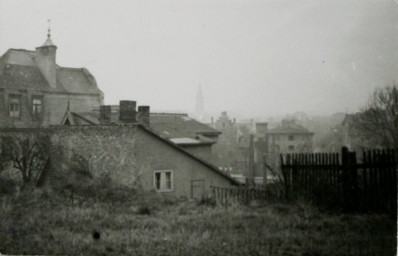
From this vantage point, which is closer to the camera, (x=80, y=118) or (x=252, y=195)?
(x=252, y=195)

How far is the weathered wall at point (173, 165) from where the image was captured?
65.4 feet

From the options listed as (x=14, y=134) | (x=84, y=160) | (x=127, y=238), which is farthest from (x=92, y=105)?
(x=127, y=238)

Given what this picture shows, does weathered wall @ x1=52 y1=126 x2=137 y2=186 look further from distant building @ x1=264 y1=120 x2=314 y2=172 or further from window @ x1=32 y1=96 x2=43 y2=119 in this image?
distant building @ x1=264 y1=120 x2=314 y2=172

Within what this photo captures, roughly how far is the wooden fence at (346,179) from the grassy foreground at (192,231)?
18.7 inches

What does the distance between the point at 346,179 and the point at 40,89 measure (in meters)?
25.5

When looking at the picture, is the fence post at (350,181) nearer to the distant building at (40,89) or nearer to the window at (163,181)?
the window at (163,181)

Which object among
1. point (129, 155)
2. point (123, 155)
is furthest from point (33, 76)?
point (129, 155)

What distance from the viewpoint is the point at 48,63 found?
2992cm

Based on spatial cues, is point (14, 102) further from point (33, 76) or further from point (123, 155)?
point (123, 155)

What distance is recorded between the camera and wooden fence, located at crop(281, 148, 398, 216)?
344 inches

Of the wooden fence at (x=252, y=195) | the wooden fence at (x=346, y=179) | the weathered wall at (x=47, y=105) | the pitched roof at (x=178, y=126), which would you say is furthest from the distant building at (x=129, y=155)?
the wooden fence at (x=346, y=179)

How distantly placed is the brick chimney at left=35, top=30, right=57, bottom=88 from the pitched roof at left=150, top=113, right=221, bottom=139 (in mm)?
Result: 8782

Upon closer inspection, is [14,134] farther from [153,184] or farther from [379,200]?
[379,200]

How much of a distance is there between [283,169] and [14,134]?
16.9m
